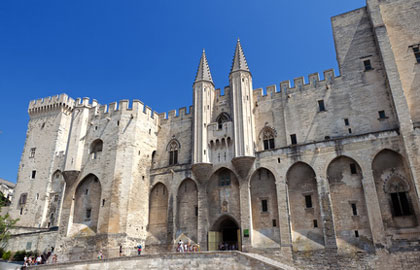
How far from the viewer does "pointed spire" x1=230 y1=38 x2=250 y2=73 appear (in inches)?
1085

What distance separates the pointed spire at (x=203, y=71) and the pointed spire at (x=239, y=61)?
246 cm

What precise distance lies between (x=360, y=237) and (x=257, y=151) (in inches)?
346

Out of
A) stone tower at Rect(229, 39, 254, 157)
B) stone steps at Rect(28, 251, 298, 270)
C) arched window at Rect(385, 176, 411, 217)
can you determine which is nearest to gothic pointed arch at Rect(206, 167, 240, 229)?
stone tower at Rect(229, 39, 254, 157)

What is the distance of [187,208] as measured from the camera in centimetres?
2608

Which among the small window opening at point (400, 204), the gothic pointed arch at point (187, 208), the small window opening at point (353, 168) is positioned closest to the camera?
the small window opening at point (400, 204)

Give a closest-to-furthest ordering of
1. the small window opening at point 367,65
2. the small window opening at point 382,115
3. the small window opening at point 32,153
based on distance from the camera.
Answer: the small window opening at point 382,115, the small window opening at point 367,65, the small window opening at point 32,153

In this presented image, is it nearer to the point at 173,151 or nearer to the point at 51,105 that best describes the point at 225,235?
the point at 173,151

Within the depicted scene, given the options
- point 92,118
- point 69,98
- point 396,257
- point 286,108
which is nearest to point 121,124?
Result: point 92,118


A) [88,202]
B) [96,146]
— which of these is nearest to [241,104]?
[96,146]

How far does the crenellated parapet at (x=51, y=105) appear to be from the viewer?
42.1 metres

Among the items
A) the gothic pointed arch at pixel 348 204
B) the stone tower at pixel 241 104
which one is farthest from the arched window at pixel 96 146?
the gothic pointed arch at pixel 348 204

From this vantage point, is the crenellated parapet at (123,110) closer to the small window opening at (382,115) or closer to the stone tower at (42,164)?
the stone tower at (42,164)

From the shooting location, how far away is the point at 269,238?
72.8 ft

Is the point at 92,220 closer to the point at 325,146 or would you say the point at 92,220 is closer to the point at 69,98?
the point at 325,146
